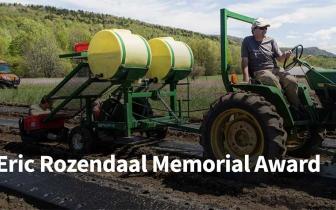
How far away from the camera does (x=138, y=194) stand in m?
5.16

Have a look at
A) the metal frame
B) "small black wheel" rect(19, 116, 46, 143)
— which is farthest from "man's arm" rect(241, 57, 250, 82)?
"small black wheel" rect(19, 116, 46, 143)

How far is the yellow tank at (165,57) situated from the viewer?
9094 millimetres

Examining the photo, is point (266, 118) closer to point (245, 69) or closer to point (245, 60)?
point (245, 69)

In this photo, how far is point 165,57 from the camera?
9.10 meters

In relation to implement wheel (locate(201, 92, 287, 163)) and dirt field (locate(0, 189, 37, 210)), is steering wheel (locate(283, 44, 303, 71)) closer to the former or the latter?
implement wheel (locate(201, 92, 287, 163))

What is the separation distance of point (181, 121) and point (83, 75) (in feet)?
6.50

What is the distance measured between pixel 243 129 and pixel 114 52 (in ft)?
9.44

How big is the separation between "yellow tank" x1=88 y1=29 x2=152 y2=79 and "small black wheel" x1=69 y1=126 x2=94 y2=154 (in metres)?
1.11

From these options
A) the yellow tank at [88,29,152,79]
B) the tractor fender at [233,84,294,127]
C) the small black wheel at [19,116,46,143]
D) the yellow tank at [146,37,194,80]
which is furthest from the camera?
the small black wheel at [19,116,46,143]

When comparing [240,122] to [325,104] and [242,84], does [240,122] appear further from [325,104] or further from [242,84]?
[325,104]

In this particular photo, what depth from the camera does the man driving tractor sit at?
6352 millimetres

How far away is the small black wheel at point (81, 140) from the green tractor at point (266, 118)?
284cm

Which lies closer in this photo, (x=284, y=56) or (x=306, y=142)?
(x=284, y=56)

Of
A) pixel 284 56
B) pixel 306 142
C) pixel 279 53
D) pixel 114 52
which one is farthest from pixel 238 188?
pixel 114 52
